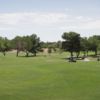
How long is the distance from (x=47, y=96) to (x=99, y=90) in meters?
6.61

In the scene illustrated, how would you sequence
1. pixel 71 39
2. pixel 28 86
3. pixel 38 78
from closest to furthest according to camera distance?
pixel 28 86 → pixel 38 78 → pixel 71 39

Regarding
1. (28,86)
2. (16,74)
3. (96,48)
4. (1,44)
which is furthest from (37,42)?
(28,86)

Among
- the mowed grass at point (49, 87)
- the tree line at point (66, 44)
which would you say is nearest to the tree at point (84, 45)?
the tree line at point (66, 44)

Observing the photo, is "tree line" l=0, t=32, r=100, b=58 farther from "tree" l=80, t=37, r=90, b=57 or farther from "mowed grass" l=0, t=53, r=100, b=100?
"mowed grass" l=0, t=53, r=100, b=100

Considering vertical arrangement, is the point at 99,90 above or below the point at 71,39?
below

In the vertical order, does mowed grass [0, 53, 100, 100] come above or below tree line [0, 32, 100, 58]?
→ below

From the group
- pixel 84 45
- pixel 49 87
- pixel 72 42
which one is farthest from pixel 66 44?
pixel 49 87

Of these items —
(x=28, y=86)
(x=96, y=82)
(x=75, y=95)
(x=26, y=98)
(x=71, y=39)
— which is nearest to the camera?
(x=26, y=98)

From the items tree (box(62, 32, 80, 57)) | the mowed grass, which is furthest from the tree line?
the mowed grass

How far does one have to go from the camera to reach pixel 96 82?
4053 cm

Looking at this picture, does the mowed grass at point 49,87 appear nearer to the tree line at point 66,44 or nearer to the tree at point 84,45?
the tree line at point 66,44

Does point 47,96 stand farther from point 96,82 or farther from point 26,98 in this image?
point 96,82

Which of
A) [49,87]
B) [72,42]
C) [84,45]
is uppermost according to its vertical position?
[72,42]

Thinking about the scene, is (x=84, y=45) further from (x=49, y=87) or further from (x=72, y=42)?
Answer: (x=49, y=87)
